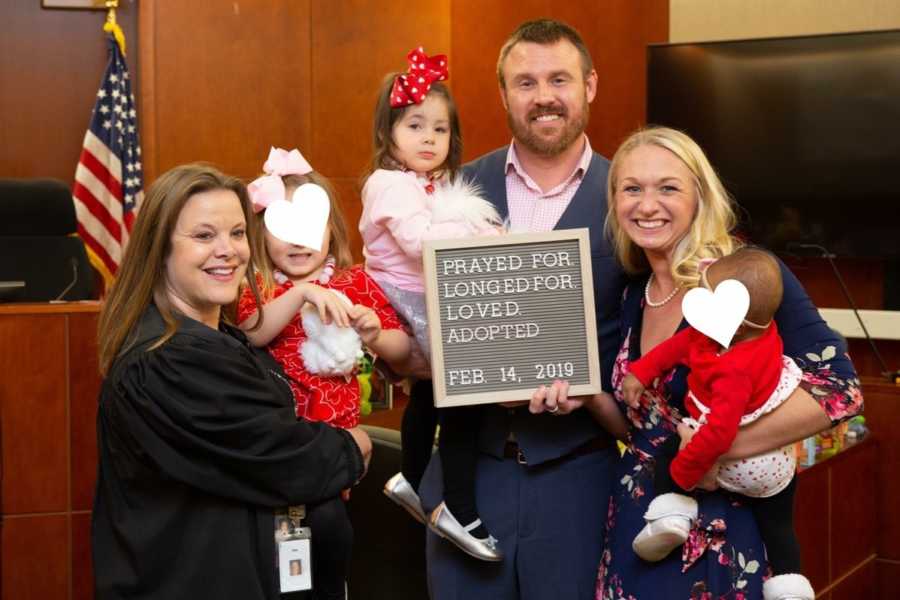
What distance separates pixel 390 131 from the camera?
10.3 ft

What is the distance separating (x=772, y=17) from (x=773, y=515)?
15.2 feet

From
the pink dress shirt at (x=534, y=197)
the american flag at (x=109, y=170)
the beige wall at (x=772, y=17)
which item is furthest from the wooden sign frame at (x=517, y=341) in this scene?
the american flag at (x=109, y=170)

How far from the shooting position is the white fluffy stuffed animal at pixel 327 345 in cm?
283

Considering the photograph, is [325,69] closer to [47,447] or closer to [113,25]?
[113,25]

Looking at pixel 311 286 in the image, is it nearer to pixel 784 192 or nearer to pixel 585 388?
pixel 585 388

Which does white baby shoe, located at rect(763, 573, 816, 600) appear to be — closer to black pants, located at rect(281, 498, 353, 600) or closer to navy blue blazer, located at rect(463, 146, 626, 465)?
navy blue blazer, located at rect(463, 146, 626, 465)

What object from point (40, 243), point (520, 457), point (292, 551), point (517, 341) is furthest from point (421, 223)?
point (40, 243)

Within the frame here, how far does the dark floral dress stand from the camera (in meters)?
2.47

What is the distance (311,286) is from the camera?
273 centimetres

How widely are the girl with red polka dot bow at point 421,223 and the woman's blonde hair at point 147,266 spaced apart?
627 millimetres

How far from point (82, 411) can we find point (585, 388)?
2229 millimetres

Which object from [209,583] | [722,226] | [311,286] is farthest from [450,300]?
[209,583]

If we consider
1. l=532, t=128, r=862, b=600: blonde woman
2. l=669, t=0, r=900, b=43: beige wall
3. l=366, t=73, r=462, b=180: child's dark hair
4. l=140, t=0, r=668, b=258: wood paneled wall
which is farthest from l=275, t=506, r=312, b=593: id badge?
l=140, t=0, r=668, b=258: wood paneled wall

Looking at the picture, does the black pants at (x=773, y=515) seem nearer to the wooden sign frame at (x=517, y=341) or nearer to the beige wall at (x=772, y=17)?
the wooden sign frame at (x=517, y=341)
